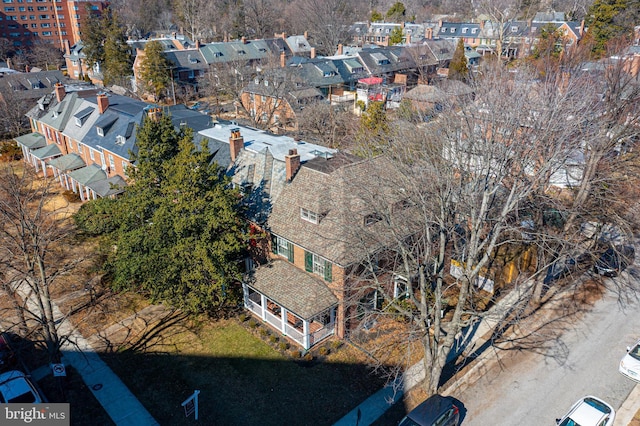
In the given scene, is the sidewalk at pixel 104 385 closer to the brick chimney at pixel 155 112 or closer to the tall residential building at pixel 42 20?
the brick chimney at pixel 155 112

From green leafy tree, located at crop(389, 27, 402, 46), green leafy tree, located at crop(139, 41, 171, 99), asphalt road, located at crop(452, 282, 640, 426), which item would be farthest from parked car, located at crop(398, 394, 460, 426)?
green leafy tree, located at crop(389, 27, 402, 46)

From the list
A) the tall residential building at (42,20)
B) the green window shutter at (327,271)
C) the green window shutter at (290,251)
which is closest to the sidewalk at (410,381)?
the green window shutter at (327,271)

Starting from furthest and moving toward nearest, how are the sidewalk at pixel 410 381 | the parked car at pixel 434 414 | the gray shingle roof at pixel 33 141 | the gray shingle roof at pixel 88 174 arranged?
the gray shingle roof at pixel 33 141, the gray shingle roof at pixel 88 174, the sidewalk at pixel 410 381, the parked car at pixel 434 414

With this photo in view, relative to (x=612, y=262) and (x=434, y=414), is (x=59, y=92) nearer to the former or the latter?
(x=434, y=414)

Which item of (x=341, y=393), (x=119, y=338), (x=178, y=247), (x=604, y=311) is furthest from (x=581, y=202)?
(x=119, y=338)

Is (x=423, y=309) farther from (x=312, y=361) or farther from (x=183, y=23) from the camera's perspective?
(x=183, y=23)

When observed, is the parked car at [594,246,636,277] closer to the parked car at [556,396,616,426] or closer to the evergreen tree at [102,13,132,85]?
the parked car at [556,396,616,426]
